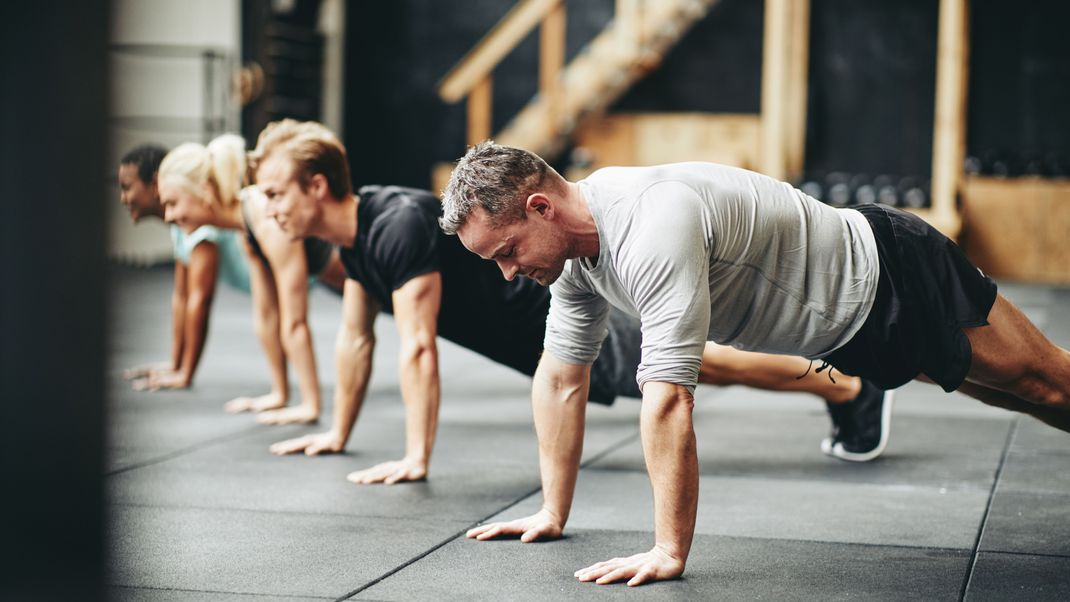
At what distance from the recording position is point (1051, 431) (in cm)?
491

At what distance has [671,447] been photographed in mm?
2578

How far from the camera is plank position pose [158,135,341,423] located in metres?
4.70

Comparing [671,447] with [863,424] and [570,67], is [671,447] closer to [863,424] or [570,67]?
[863,424]

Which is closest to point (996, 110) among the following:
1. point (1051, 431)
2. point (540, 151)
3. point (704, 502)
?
point (540, 151)

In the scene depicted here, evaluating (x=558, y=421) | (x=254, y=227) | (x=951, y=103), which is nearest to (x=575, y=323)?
(x=558, y=421)

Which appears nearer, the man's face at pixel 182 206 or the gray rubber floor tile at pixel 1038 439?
the gray rubber floor tile at pixel 1038 439

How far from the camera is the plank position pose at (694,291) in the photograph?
2576 millimetres

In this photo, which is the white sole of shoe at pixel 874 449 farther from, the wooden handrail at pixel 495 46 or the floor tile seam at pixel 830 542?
the wooden handrail at pixel 495 46

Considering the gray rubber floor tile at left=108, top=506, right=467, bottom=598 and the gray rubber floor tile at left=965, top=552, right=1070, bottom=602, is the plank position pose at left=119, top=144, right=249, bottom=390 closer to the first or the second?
the gray rubber floor tile at left=108, top=506, right=467, bottom=598

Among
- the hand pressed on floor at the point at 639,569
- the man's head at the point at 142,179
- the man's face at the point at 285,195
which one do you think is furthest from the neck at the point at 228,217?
the hand pressed on floor at the point at 639,569

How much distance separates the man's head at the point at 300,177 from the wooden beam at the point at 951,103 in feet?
27.4

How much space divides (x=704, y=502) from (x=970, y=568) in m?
0.90

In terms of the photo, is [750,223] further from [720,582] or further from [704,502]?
[704,502]

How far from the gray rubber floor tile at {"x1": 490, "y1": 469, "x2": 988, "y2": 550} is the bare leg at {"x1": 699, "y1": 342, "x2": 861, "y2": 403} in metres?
0.32
